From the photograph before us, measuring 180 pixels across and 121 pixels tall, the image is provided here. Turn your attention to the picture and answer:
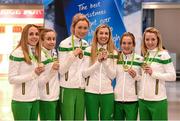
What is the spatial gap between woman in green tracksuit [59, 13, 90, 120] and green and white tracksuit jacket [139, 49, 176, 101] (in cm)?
76

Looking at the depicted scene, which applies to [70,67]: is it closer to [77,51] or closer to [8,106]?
[77,51]

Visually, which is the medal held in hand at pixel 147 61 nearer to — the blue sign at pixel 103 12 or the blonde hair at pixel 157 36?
the blonde hair at pixel 157 36

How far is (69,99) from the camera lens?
4.39 metres

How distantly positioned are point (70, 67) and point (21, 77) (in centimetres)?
68

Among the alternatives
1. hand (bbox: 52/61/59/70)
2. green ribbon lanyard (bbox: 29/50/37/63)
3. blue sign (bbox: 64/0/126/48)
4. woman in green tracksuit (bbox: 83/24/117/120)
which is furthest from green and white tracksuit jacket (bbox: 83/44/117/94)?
blue sign (bbox: 64/0/126/48)

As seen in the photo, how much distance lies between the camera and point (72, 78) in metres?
4.42

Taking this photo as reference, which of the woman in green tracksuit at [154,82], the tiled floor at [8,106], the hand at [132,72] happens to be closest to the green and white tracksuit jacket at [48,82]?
the hand at [132,72]

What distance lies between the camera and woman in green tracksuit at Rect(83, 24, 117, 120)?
4.44m

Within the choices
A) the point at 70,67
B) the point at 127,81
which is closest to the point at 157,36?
the point at 127,81

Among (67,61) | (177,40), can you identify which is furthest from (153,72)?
(177,40)

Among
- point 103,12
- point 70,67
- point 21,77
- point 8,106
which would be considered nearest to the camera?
point 21,77

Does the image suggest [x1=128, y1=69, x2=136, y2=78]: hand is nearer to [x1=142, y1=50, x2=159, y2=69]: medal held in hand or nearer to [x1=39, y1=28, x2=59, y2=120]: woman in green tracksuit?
[x1=142, y1=50, x2=159, y2=69]: medal held in hand

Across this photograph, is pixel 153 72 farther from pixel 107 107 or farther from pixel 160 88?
pixel 107 107

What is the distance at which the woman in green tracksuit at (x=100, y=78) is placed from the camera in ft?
14.6
